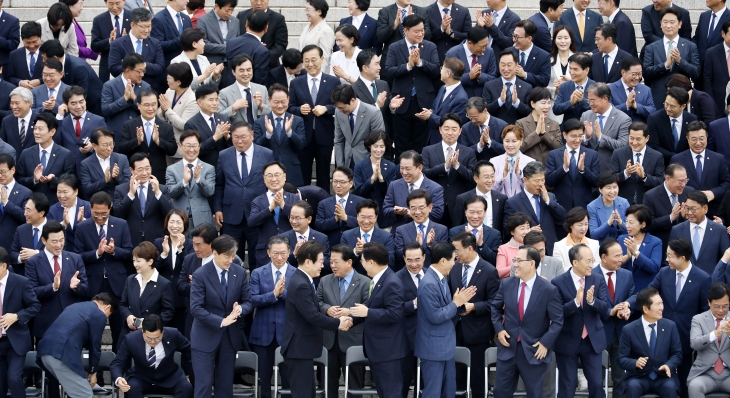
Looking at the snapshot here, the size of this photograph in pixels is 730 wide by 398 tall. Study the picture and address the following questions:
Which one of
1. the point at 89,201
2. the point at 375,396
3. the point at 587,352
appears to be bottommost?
the point at 375,396

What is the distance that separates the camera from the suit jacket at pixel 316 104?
1495cm

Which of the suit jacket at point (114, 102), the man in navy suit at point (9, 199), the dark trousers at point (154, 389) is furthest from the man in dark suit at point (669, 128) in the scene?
the man in navy suit at point (9, 199)

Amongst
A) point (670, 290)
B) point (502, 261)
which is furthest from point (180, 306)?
point (670, 290)

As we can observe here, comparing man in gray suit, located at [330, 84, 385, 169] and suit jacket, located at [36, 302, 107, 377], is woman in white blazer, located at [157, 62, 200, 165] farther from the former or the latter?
suit jacket, located at [36, 302, 107, 377]

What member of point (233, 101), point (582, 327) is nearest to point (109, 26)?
point (233, 101)

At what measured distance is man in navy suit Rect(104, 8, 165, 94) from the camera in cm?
1541

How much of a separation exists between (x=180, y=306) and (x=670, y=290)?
5.43 metres

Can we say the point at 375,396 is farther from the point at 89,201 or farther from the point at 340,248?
the point at 89,201

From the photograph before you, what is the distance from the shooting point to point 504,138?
13.9 m

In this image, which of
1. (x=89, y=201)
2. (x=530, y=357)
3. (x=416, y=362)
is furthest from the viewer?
(x=89, y=201)

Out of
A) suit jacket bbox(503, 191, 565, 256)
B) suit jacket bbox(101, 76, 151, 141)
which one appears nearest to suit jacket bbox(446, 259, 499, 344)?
suit jacket bbox(503, 191, 565, 256)

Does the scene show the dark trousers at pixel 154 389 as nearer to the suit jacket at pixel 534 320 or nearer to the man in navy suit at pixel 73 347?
the man in navy suit at pixel 73 347

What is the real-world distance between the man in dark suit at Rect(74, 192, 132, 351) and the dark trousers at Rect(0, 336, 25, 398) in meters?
1.14

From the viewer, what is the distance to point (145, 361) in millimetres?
12039
